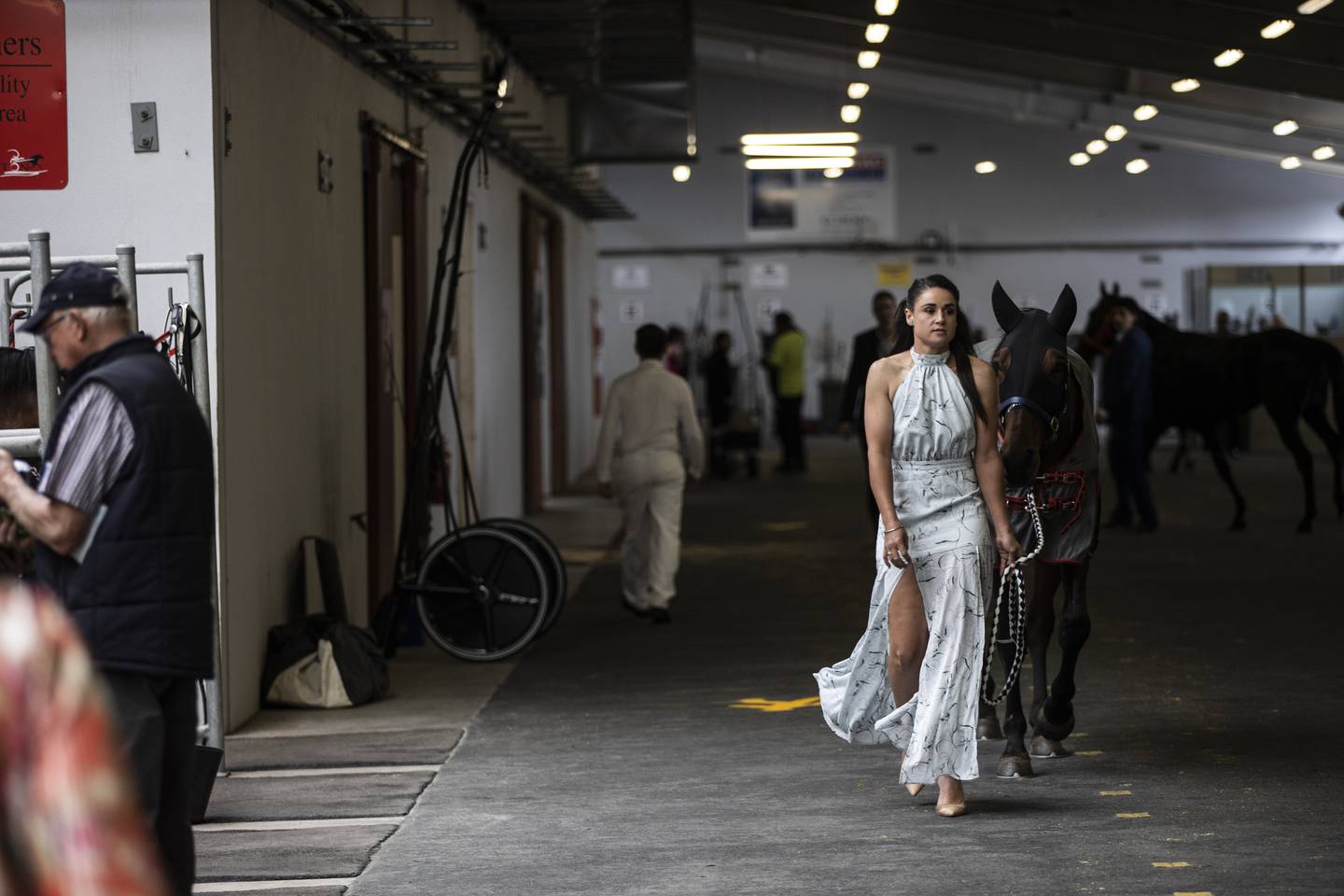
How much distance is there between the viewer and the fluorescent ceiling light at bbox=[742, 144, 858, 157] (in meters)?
21.9

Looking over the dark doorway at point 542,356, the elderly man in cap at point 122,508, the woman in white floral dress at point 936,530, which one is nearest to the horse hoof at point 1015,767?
the woman in white floral dress at point 936,530

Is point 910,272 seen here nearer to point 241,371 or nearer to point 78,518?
point 241,371

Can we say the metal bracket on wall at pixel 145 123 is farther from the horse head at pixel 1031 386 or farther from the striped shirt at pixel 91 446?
the striped shirt at pixel 91 446

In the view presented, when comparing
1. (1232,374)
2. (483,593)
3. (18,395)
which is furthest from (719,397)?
(18,395)

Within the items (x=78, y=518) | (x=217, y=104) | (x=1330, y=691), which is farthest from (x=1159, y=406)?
(x=78, y=518)

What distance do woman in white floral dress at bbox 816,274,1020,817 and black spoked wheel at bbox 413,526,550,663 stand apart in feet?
10.8

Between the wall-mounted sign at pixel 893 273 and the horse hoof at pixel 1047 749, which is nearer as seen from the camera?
the horse hoof at pixel 1047 749

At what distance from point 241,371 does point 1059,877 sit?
3.91 metres

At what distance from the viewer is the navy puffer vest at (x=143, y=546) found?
3.57m

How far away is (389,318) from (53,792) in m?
8.51

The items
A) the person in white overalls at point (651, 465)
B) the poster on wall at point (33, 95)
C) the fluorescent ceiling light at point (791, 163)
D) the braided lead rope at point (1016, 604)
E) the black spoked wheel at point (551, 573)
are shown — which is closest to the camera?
the braided lead rope at point (1016, 604)

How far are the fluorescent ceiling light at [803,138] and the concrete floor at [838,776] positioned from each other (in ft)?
37.2

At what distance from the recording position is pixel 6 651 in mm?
1526

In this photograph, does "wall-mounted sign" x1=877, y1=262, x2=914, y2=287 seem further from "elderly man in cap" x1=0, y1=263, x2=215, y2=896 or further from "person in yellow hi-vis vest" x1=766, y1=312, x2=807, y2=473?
"elderly man in cap" x1=0, y1=263, x2=215, y2=896
